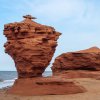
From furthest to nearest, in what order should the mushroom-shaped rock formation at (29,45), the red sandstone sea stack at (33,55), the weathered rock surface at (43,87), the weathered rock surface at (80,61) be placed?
1. the weathered rock surface at (80,61)
2. the mushroom-shaped rock formation at (29,45)
3. the red sandstone sea stack at (33,55)
4. the weathered rock surface at (43,87)

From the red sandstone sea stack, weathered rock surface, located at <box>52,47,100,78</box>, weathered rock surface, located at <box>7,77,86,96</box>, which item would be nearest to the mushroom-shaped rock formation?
the red sandstone sea stack

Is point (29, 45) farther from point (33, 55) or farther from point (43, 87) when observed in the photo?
point (43, 87)

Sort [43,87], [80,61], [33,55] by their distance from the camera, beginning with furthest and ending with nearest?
1. [80,61]
2. [33,55]
3. [43,87]

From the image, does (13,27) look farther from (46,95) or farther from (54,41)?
(46,95)

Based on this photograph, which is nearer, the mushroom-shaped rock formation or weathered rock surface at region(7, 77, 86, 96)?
weathered rock surface at region(7, 77, 86, 96)

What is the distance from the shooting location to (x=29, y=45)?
2558 cm

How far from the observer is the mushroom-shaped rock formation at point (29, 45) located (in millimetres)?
25684

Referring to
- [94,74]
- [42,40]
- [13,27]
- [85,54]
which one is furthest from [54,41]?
[85,54]

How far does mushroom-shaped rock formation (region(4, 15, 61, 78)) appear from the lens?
1011 inches

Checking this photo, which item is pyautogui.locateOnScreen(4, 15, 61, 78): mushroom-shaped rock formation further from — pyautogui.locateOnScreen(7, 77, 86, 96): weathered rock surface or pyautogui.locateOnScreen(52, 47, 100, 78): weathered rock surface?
pyautogui.locateOnScreen(52, 47, 100, 78): weathered rock surface

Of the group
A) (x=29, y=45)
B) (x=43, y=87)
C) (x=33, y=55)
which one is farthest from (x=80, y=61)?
(x=43, y=87)

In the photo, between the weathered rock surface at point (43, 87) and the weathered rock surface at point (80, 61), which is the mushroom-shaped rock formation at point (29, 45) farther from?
the weathered rock surface at point (80, 61)

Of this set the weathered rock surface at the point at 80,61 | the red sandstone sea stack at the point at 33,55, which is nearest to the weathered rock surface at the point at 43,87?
the red sandstone sea stack at the point at 33,55

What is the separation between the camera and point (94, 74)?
146 feet
